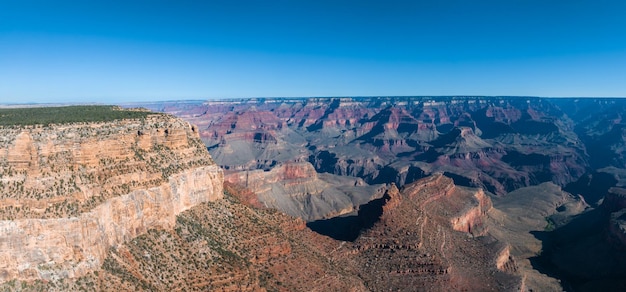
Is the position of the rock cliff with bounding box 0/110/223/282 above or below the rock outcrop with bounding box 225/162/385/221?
above

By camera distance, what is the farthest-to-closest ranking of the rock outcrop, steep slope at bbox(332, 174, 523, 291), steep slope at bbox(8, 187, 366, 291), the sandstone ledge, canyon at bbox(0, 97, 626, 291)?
the rock outcrop
steep slope at bbox(332, 174, 523, 291)
steep slope at bbox(8, 187, 366, 291)
canyon at bbox(0, 97, 626, 291)
the sandstone ledge

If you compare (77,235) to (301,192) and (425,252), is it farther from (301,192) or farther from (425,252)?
(301,192)

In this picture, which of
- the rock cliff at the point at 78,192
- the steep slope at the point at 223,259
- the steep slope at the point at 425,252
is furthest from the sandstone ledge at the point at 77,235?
the steep slope at the point at 425,252

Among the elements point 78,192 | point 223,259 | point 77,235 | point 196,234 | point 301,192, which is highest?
point 78,192

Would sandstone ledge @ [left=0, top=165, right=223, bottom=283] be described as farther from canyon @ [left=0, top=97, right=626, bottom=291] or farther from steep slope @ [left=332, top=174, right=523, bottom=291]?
steep slope @ [left=332, top=174, right=523, bottom=291]

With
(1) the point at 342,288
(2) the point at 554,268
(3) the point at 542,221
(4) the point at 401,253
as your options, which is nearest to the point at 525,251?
(2) the point at 554,268

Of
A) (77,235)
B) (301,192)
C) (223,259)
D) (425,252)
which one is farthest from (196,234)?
(301,192)

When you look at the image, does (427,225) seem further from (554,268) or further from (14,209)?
(14,209)

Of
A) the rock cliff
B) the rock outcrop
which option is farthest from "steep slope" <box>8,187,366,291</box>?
the rock outcrop

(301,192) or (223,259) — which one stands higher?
(223,259)
